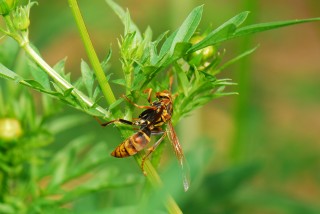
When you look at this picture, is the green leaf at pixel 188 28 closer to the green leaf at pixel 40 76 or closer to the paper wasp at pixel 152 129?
the paper wasp at pixel 152 129

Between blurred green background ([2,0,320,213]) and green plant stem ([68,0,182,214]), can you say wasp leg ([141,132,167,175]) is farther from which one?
blurred green background ([2,0,320,213])

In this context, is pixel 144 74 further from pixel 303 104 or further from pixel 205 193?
pixel 303 104

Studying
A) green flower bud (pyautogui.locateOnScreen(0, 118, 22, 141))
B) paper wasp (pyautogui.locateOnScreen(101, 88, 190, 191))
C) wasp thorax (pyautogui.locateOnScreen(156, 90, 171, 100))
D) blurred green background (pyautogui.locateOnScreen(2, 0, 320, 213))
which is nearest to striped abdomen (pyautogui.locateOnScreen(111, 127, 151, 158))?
paper wasp (pyautogui.locateOnScreen(101, 88, 190, 191))

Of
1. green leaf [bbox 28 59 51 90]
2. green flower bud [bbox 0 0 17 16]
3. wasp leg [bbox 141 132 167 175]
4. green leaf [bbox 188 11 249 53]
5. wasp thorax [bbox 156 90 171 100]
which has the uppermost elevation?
green flower bud [bbox 0 0 17 16]

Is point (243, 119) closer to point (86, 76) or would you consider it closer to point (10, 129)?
point (10, 129)

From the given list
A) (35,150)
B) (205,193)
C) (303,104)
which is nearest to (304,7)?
(303,104)

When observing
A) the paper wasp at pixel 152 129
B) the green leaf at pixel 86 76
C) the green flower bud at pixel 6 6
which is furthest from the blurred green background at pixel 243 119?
the green flower bud at pixel 6 6

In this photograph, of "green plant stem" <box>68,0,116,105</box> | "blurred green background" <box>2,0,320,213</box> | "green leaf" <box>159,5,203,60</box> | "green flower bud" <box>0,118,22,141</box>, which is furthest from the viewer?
"blurred green background" <box>2,0,320,213</box>
